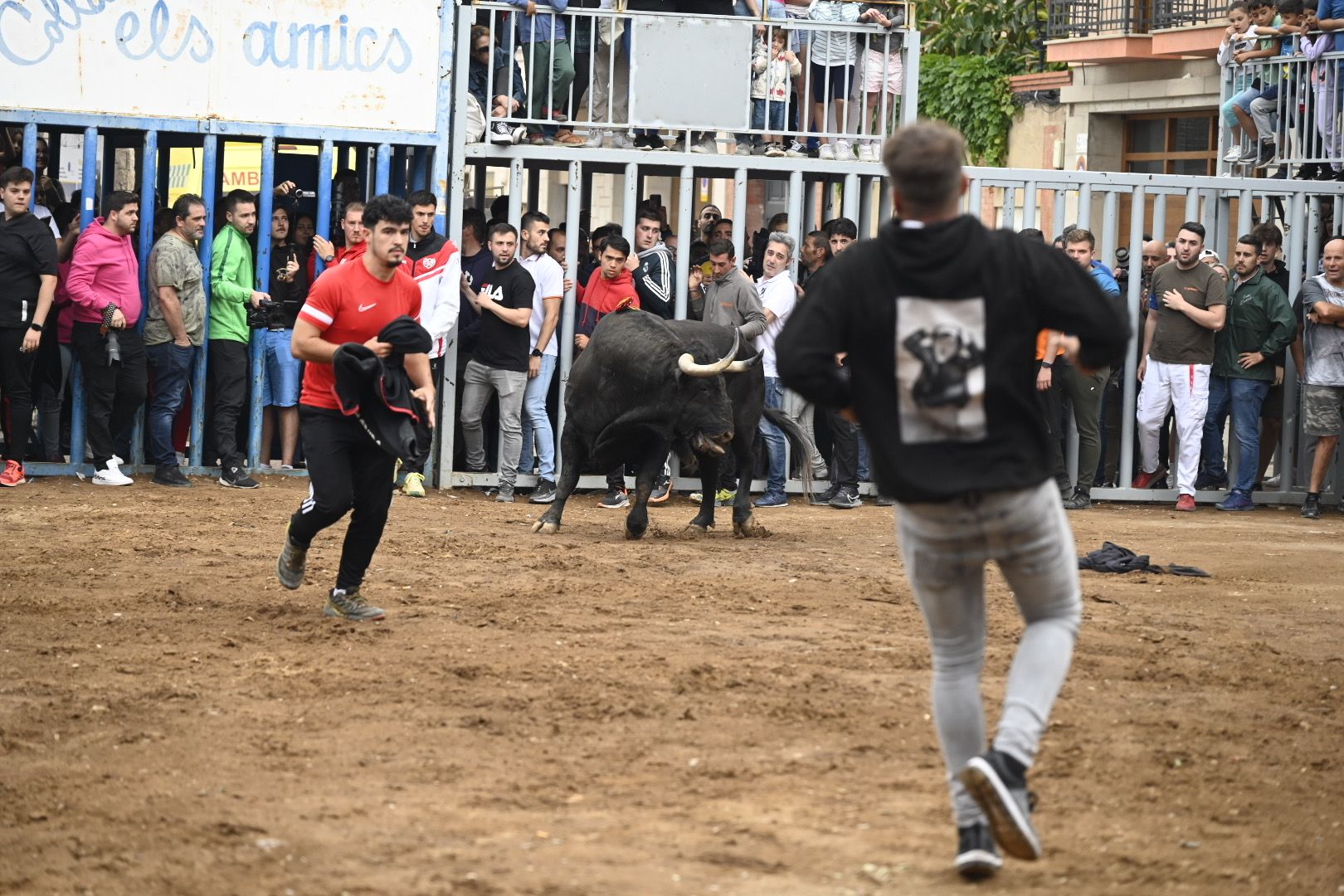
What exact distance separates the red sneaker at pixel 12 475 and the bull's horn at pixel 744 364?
5434 millimetres

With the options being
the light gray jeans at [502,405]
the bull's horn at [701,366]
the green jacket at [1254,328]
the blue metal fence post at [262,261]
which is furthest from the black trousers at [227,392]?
the green jacket at [1254,328]

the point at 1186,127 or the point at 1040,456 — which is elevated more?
the point at 1186,127

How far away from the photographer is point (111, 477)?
44.5 feet

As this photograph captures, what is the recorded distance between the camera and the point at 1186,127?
2638 centimetres

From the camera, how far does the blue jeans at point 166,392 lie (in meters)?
13.7

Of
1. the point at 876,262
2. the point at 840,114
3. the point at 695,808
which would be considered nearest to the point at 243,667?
the point at 695,808

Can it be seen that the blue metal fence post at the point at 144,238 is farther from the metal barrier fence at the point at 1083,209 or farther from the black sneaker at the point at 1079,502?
the black sneaker at the point at 1079,502

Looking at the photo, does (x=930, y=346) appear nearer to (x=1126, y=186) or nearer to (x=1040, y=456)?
(x=1040, y=456)

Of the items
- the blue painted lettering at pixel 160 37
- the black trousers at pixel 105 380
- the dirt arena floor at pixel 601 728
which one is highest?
the blue painted lettering at pixel 160 37

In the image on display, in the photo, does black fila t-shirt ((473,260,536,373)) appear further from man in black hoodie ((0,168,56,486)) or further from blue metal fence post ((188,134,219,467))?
man in black hoodie ((0,168,56,486))

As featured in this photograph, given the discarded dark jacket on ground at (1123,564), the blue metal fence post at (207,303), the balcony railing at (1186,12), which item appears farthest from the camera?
the balcony railing at (1186,12)

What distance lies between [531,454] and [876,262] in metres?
9.83

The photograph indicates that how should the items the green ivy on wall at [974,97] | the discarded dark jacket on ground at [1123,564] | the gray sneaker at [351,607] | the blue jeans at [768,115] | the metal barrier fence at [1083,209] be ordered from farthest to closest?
the green ivy on wall at [974,97] → the blue jeans at [768,115] → the metal barrier fence at [1083,209] → the discarded dark jacket on ground at [1123,564] → the gray sneaker at [351,607]

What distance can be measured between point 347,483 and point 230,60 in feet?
22.0
